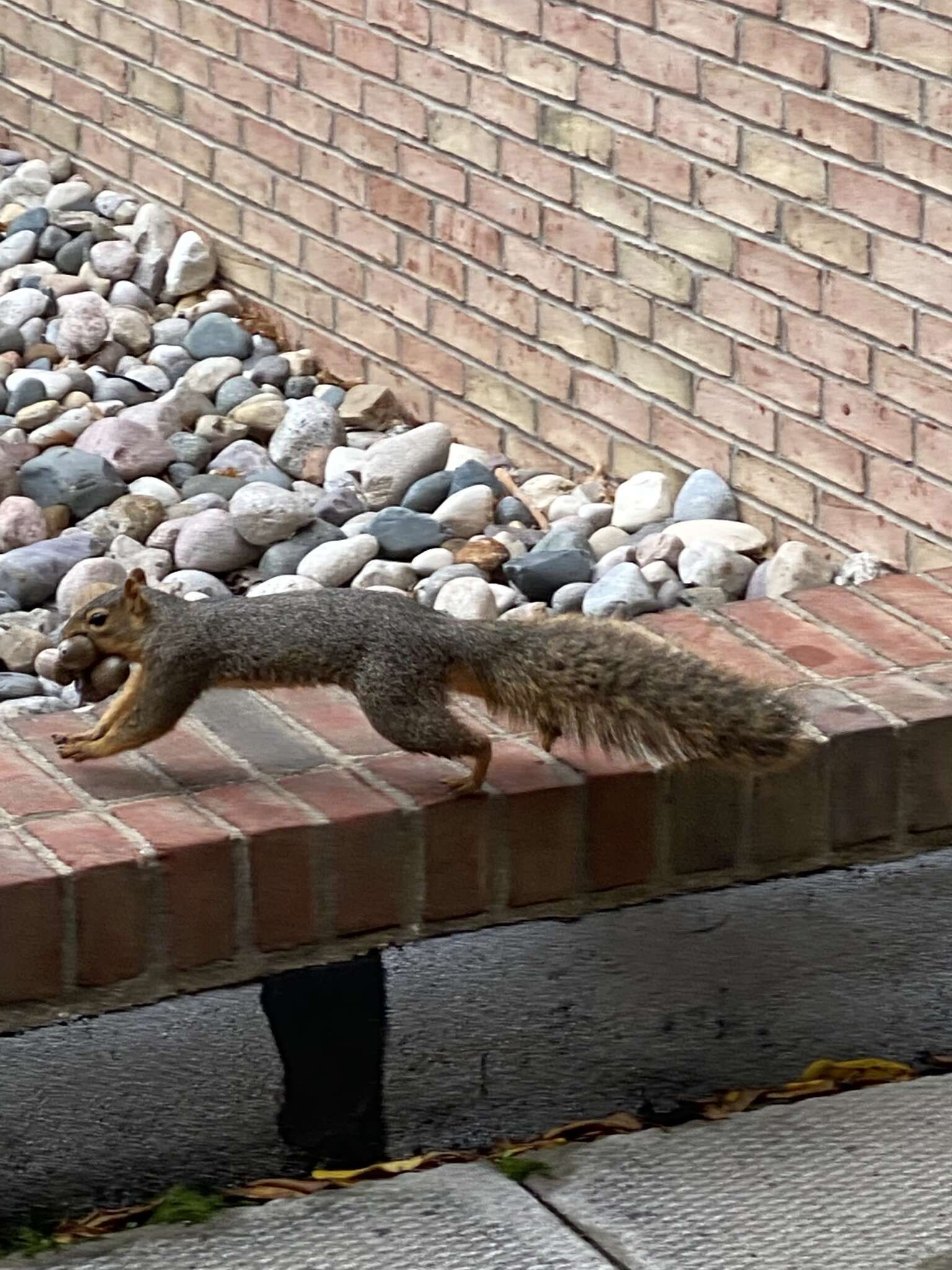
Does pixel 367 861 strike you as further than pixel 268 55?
No

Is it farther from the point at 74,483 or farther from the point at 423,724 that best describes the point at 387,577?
the point at 423,724

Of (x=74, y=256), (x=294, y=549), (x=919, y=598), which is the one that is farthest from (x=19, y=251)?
(x=919, y=598)

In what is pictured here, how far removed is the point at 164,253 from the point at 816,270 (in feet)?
7.80

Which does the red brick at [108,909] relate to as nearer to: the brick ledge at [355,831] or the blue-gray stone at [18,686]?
the brick ledge at [355,831]

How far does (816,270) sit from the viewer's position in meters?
3.71

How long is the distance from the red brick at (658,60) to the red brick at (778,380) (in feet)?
1.68

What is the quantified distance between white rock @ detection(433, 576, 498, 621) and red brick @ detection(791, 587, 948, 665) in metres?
1.10

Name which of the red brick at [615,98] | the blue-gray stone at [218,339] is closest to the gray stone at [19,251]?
the blue-gray stone at [218,339]

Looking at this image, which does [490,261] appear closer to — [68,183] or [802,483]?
[802,483]

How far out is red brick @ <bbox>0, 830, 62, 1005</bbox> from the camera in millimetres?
1948

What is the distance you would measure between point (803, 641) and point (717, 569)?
1250 millimetres

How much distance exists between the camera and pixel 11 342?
5367 mm

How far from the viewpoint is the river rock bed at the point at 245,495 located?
3.91 m

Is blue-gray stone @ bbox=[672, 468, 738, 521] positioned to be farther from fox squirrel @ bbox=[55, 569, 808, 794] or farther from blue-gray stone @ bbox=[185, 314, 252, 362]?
fox squirrel @ bbox=[55, 569, 808, 794]
